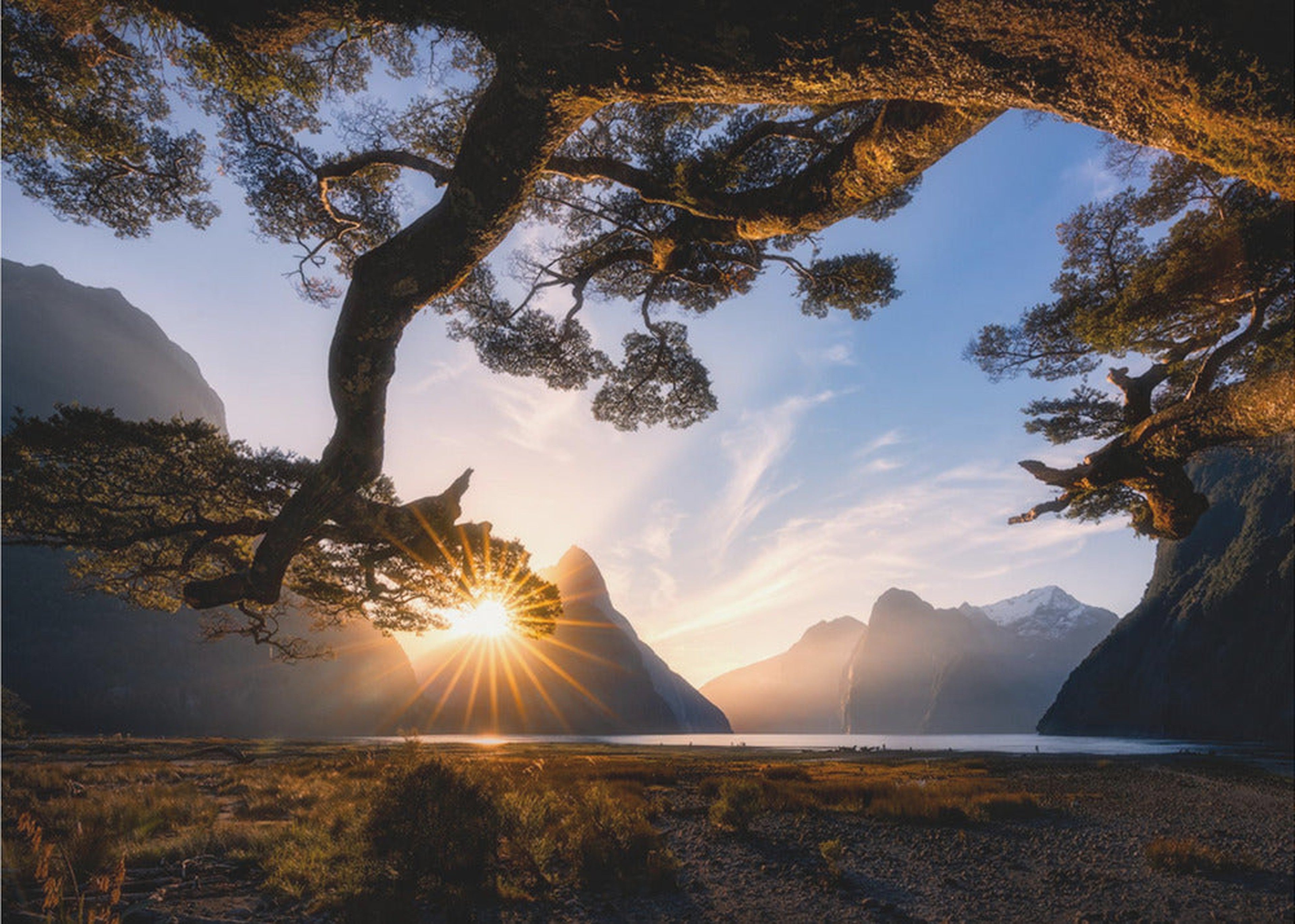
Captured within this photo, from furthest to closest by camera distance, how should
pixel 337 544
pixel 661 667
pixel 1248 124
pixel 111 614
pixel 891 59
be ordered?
pixel 661 667
pixel 111 614
pixel 337 544
pixel 891 59
pixel 1248 124

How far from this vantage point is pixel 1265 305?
5.17 metres

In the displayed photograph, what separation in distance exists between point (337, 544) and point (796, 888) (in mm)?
8641

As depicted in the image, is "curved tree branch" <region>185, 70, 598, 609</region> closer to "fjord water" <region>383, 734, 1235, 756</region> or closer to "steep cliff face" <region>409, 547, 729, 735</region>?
"fjord water" <region>383, 734, 1235, 756</region>

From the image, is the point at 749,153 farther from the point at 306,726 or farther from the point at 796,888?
the point at 306,726

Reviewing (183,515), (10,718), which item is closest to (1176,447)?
(183,515)

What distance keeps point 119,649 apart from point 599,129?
131m

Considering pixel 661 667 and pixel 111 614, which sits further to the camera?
pixel 661 667

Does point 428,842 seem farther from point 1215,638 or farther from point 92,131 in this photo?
point 1215,638

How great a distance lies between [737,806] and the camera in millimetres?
9281

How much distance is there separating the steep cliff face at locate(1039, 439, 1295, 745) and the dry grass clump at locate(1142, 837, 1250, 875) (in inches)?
4095

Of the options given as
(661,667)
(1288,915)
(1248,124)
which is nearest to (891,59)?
(1248,124)

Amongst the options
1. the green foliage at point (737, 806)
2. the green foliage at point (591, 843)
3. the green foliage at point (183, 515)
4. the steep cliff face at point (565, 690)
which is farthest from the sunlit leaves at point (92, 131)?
the steep cliff face at point (565, 690)

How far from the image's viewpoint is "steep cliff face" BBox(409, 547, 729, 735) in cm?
14075

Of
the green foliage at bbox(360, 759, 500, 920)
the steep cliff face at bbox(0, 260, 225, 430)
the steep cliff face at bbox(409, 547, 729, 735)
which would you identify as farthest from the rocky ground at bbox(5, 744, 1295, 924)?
the steep cliff face at bbox(0, 260, 225, 430)
